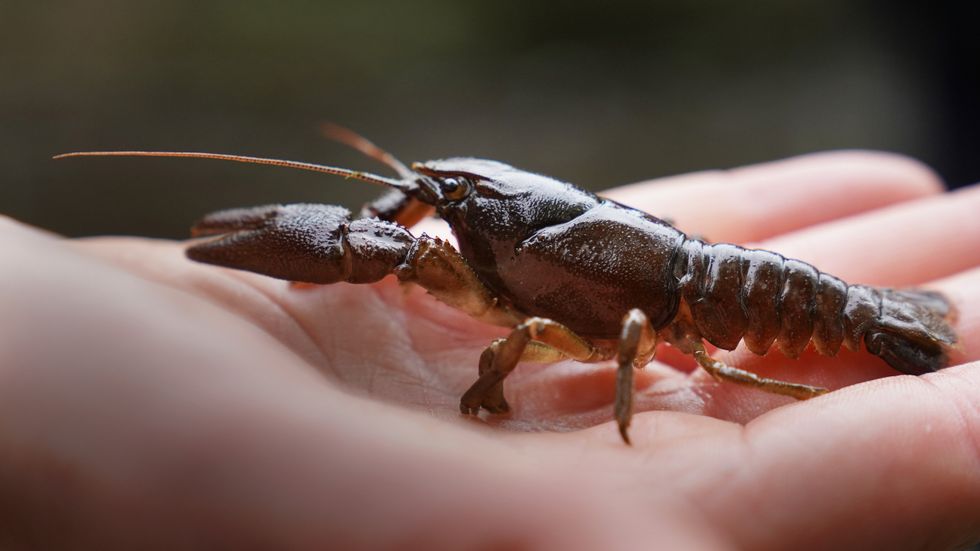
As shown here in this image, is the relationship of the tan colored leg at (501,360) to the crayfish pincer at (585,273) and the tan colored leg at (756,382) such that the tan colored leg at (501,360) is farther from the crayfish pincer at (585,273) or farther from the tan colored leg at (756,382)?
the tan colored leg at (756,382)

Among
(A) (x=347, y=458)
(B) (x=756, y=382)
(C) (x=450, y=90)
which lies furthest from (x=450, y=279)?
(C) (x=450, y=90)

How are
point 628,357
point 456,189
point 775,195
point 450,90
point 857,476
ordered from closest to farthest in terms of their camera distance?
point 857,476 → point 628,357 → point 456,189 → point 775,195 → point 450,90

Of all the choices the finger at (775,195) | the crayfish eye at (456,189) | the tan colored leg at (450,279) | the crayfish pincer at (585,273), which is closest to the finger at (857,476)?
the crayfish pincer at (585,273)

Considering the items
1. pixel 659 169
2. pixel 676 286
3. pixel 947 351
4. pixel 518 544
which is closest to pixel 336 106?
pixel 659 169

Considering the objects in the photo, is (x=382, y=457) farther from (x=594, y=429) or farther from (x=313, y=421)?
(x=594, y=429)

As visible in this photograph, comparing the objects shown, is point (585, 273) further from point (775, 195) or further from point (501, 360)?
point (775, 195)
